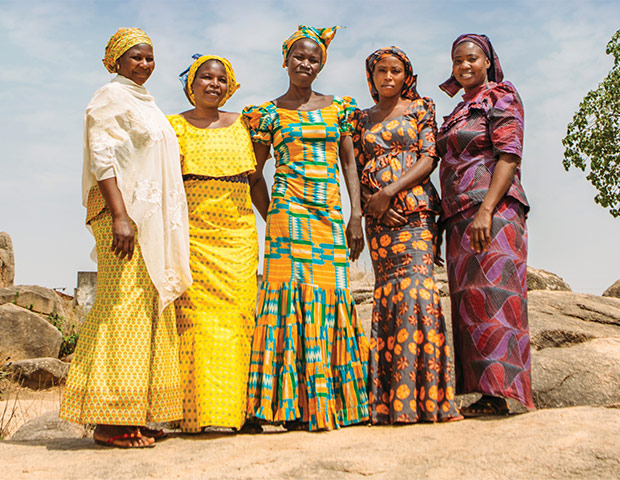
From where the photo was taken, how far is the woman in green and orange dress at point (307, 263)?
4078 mm

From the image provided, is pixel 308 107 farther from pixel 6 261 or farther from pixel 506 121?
pixel 6 261

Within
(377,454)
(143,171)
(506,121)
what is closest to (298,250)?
(143,171)

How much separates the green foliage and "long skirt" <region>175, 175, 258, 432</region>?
1057 cm

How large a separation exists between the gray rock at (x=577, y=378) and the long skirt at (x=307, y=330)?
5.73ft

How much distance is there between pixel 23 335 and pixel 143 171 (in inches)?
393

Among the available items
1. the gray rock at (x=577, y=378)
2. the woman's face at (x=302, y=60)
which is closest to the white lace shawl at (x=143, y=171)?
the woman's face at (x=302, y=60)

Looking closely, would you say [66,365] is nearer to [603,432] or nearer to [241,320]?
[241,320]

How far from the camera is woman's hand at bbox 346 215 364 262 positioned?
4363mm

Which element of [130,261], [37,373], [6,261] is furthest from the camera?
[6,261]

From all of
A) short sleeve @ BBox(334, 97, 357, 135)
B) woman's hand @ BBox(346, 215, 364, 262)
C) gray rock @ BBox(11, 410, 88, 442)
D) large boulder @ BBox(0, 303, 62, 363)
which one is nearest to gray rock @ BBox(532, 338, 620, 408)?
woman's hand @ BBox(346, 215, 364, 262)

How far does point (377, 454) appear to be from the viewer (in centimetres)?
325

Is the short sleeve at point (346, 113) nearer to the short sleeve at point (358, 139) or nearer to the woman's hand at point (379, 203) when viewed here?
the short sleeve at point (358, 139)

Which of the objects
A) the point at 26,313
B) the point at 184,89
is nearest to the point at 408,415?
the point at 184,89

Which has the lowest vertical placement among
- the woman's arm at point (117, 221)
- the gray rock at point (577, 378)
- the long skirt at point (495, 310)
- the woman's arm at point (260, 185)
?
the gray rock at point (577, 378)
